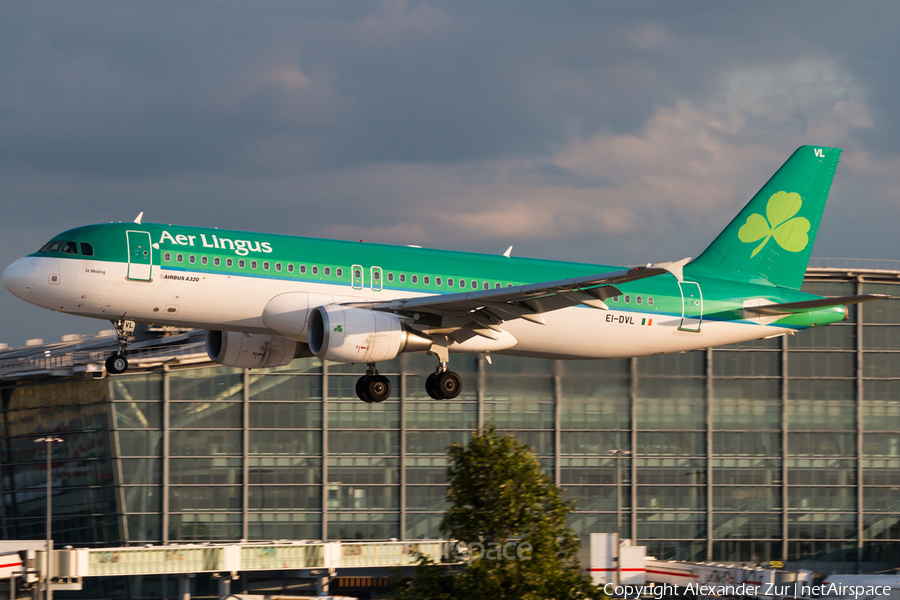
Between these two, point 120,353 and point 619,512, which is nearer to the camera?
point 120,353

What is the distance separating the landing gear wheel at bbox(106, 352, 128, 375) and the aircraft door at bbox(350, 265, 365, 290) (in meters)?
7.40

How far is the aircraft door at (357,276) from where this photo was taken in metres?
32.1

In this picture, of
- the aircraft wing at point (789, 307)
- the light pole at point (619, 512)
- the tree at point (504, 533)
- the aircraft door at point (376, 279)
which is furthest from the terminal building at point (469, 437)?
the tree at point (504, 533)

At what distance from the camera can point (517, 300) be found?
104ft

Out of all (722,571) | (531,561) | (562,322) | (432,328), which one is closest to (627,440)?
(722,571)

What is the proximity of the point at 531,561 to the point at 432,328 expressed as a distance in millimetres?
11081

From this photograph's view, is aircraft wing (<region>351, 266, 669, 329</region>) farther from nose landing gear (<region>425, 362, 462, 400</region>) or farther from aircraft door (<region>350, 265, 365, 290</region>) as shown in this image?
nose landing gear (<region>425, 362, 462, 400</region>)

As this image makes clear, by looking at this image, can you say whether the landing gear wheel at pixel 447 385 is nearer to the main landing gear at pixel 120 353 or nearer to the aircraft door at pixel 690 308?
the aircraft door at pixel 690 308

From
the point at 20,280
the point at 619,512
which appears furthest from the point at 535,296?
the point at 619,512

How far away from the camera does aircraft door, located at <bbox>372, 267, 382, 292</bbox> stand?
1277 inches

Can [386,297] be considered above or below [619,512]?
above

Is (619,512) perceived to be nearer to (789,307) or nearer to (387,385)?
(789,307)

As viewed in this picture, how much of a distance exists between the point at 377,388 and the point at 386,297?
347 cm

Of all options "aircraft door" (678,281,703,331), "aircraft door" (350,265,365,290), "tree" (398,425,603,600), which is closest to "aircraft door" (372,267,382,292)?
"aircraft door" (350,265,365,290)
